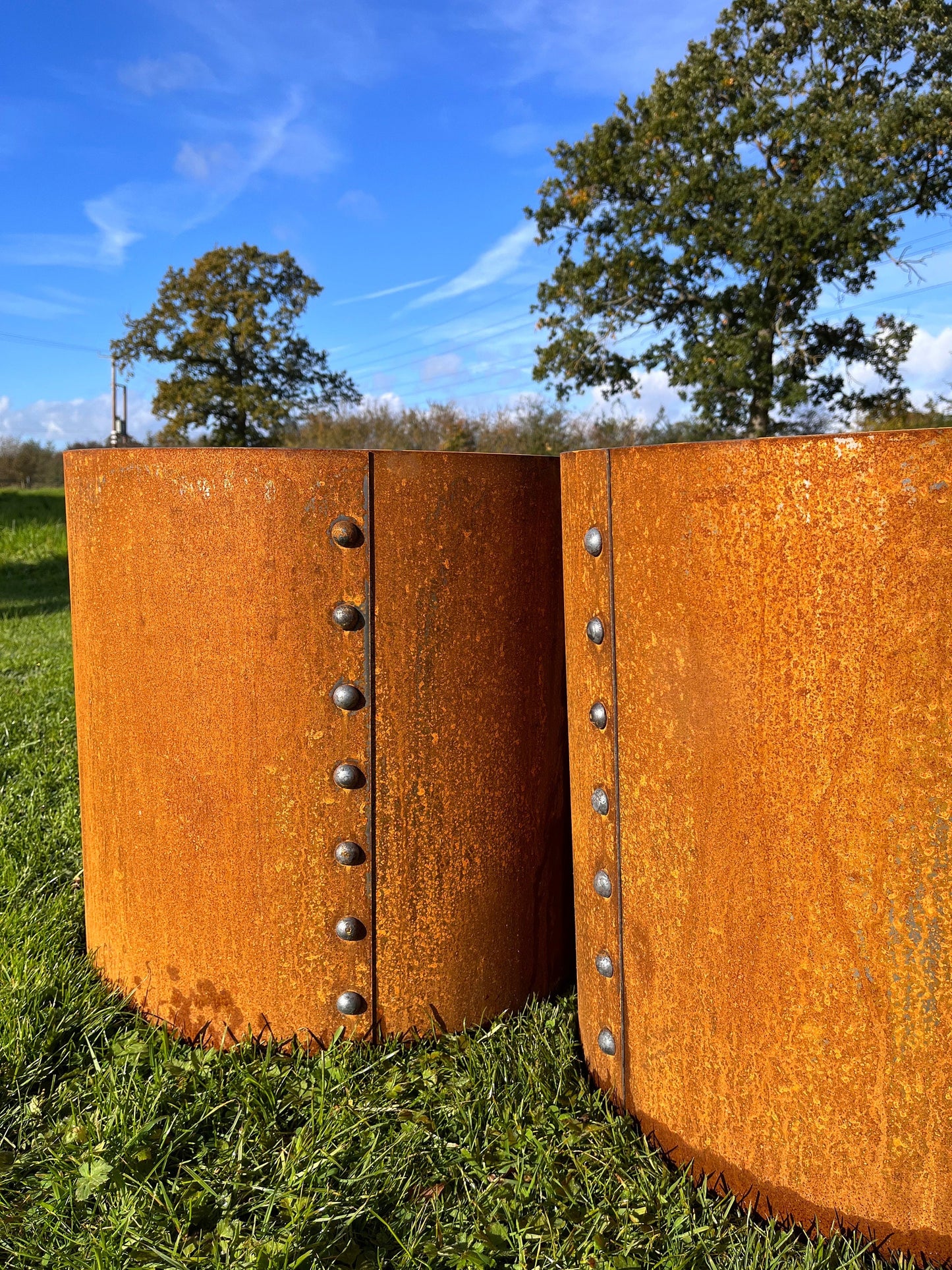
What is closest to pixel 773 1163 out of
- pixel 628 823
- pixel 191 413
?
pixel 628 823

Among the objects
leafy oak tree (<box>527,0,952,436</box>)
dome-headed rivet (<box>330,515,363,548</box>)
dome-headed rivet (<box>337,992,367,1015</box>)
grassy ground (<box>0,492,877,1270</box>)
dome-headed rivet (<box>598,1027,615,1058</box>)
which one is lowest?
grassy ground (<box>0,492,877,1270</box>)

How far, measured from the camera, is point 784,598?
4.84 feet

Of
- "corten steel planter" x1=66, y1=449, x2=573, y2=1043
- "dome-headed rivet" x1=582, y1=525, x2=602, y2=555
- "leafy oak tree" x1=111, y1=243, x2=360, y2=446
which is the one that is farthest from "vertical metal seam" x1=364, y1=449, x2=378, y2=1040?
"leafy oak tree" x1=111, y1=243, x2=360, y2=446

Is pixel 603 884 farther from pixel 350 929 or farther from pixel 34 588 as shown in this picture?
pixel 34 588

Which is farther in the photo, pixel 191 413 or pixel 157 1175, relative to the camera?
pixel 191 413

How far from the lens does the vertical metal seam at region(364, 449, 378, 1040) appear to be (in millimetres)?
1871

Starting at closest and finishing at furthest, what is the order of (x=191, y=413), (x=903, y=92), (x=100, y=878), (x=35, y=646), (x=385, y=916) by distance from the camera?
(x=385, y=916) → (x=100, y=878) → (x=35, y=646) → (x=903, y=92) → (x=191, y=413)

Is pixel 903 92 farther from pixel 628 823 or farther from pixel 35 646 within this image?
pixel 628 823

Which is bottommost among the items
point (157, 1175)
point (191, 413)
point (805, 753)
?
point (157, 1175)

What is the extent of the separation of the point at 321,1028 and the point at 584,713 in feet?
2.86

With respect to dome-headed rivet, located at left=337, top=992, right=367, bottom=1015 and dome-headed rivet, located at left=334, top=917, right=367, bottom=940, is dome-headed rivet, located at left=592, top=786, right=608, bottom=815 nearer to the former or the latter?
dome-headed rivet, located at left=334, top=917, right=367, bottom=940

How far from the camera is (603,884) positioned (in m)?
1.82

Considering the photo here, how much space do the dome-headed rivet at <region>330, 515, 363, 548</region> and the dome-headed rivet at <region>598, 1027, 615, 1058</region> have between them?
106 cm

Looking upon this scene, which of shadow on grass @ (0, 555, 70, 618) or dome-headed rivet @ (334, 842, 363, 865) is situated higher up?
shadow on grass @ (0, 555, 70, 618)
